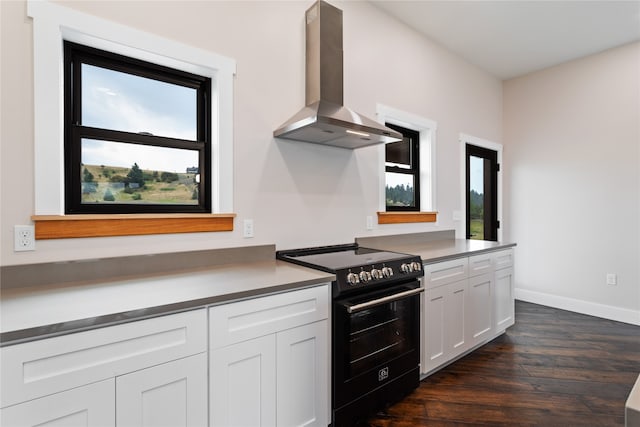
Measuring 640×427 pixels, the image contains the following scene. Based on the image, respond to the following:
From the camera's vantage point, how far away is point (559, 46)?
11.8 feet

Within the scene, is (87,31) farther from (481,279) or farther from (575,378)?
(575,378)

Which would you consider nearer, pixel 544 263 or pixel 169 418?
pixel 169 418

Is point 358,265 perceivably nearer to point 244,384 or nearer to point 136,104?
point 244,384

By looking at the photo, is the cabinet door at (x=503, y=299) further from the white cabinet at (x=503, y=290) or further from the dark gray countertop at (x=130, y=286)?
the dark gray countertop at (x=130, y=286)

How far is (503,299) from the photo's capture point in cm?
312

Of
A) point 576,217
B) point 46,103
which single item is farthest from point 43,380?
point 576,217

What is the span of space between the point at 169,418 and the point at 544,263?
183 inches

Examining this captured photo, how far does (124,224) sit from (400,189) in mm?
2562

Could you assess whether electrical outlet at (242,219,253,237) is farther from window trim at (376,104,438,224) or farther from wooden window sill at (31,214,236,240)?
window trim at (376,104,438,224)

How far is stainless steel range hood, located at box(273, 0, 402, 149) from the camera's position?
84.0 inches

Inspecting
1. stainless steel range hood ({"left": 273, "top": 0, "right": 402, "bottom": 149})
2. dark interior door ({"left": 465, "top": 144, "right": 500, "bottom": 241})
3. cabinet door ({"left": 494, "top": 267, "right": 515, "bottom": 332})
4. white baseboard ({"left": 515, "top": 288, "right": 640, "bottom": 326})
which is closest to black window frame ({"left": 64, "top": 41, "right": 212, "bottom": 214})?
stainless steel range hood ({"left": 273, "top": 0, "right": 402, "bottom": 149})

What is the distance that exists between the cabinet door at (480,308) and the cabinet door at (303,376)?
1595 mm

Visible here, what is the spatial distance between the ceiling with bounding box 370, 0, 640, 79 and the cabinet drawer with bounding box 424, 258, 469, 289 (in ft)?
7.62

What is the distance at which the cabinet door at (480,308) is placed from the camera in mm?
2708
